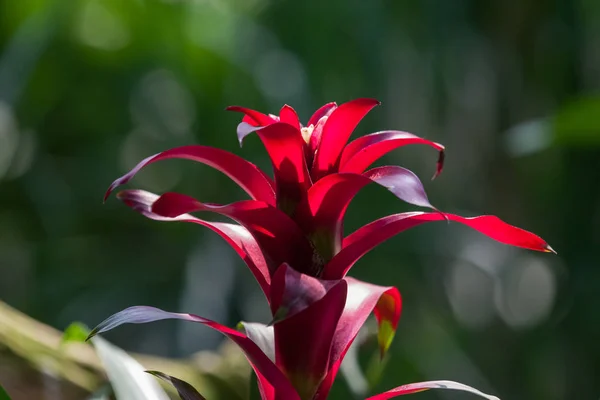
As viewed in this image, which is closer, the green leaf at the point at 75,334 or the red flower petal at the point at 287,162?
the red flower petal at the point at 287,162

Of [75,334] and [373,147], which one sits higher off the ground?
[373,147]

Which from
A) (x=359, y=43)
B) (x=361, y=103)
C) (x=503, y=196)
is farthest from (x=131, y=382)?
(x=359, y=43)

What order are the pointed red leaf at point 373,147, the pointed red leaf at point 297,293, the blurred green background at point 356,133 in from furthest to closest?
the blurred green background at point 356,133 < the pointed red leaf at point 373,147 < the pointed red leaf at point 297,293

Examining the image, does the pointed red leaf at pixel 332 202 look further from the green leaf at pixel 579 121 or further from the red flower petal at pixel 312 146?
the green leaf at pixel 579 121

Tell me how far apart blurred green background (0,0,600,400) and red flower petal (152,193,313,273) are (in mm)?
1748

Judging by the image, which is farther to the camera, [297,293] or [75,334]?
[75,334]

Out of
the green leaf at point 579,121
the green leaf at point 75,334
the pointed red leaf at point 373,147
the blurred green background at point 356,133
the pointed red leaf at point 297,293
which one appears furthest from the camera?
the blurred green background at point 356,133

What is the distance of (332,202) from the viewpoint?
0.40 meters

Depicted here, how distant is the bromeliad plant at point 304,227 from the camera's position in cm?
39

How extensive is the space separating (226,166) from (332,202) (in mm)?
71

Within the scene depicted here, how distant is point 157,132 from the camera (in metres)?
2.54

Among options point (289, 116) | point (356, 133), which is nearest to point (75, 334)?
point (289, 116)

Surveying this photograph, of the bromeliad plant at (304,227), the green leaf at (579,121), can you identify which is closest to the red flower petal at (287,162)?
the bromeliad plant at (304,227)

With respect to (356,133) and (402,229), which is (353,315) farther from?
(356,133)
